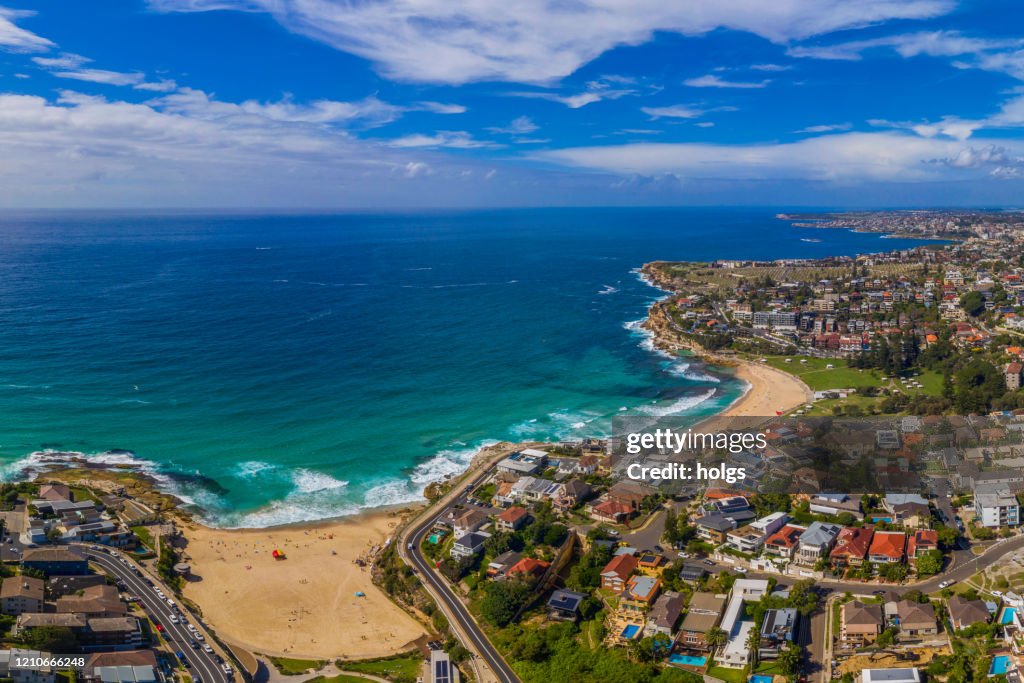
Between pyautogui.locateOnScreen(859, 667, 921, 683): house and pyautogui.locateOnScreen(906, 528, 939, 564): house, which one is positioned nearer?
pyautogui.locateOnScreen(859, 667, 921, 683): house

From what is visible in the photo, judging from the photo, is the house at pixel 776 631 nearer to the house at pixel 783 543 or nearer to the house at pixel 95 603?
the house at pixel 783 543

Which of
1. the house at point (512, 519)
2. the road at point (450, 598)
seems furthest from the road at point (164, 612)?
the house at point (512, 519)

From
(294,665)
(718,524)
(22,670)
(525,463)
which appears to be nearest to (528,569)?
(718,524)

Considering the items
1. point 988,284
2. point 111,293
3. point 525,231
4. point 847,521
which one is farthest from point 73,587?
point 525,231

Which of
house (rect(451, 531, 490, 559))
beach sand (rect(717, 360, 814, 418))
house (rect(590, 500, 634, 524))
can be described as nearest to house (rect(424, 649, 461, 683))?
house (rect(451, 531, 490, 559))

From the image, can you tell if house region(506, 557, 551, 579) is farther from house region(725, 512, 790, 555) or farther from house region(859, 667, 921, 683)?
house region(859, 667, 921, 683)

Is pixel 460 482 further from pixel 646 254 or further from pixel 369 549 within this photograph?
pixel 646 254
